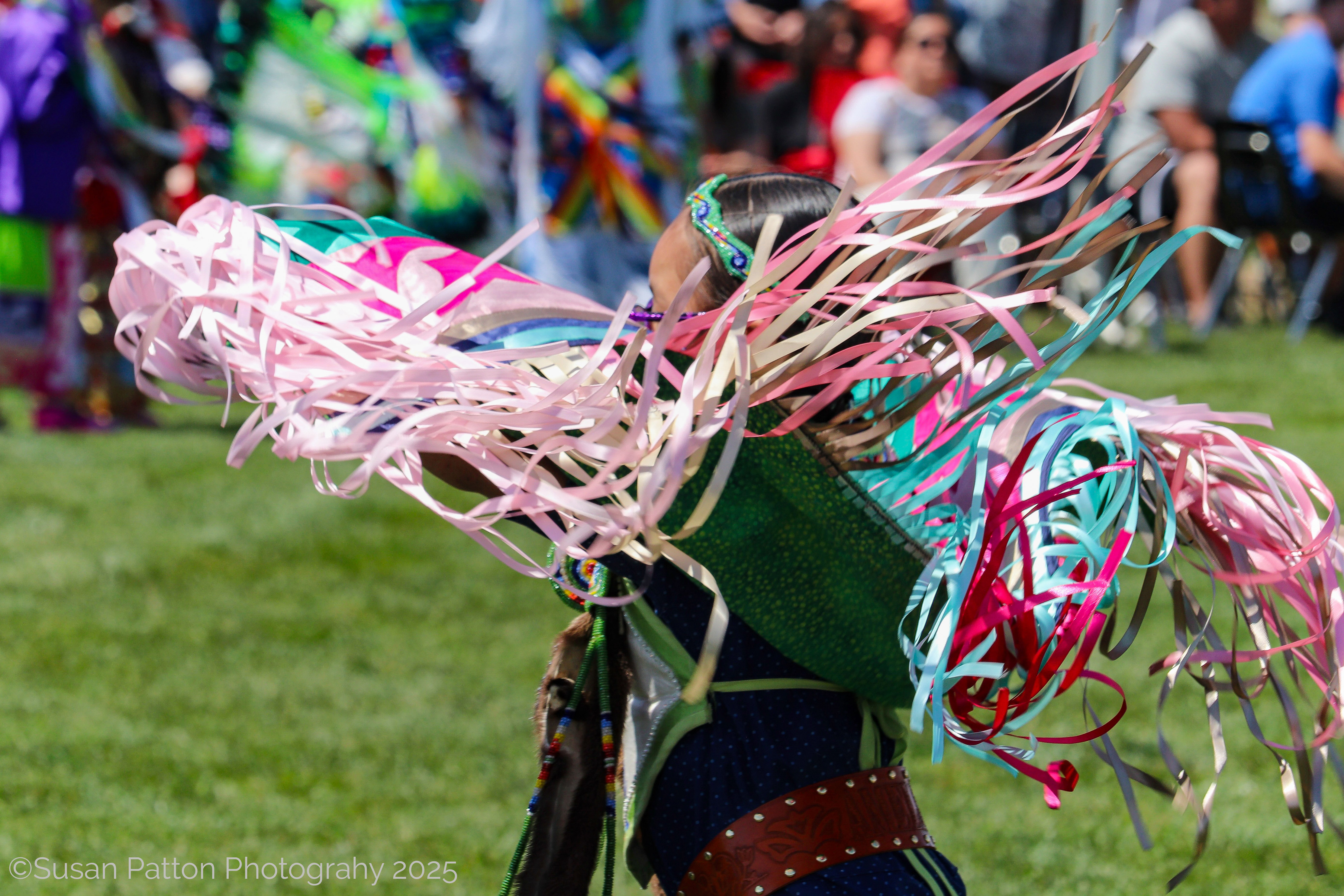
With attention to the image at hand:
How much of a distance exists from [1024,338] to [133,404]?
5567 mm

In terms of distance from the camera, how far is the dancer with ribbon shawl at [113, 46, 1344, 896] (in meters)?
1.25

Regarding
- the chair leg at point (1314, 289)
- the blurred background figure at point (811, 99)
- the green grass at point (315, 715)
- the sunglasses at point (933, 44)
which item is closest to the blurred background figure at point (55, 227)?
the green grass at point (315, 715)

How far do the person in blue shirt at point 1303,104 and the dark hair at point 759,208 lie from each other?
20.6ft

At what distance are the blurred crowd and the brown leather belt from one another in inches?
174

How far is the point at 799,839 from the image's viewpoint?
57.9 inches

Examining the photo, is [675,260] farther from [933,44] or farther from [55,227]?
[933,44]

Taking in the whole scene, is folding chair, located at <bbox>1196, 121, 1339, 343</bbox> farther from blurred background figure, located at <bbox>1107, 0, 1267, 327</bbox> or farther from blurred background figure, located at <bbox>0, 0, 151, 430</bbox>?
blurred background figure, located at <bbox>0, 0, 151, 430</bbox>

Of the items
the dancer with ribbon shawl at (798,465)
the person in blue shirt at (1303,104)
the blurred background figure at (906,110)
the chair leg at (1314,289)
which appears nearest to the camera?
the dancer with ribbon shawl at (798,465)

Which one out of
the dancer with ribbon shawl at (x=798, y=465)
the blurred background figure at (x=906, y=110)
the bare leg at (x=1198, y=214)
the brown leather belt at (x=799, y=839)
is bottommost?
the bare leg at (x=1198, y=214)

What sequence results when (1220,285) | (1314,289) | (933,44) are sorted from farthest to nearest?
(1220,285)
(1314,289)
(933,44)

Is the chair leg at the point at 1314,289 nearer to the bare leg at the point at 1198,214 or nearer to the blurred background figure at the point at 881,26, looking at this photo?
the bare leg at the point at 1198,214

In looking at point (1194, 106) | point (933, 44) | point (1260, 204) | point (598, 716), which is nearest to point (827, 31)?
point (933, 44)

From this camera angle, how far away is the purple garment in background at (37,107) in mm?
5547

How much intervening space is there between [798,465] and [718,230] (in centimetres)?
26
